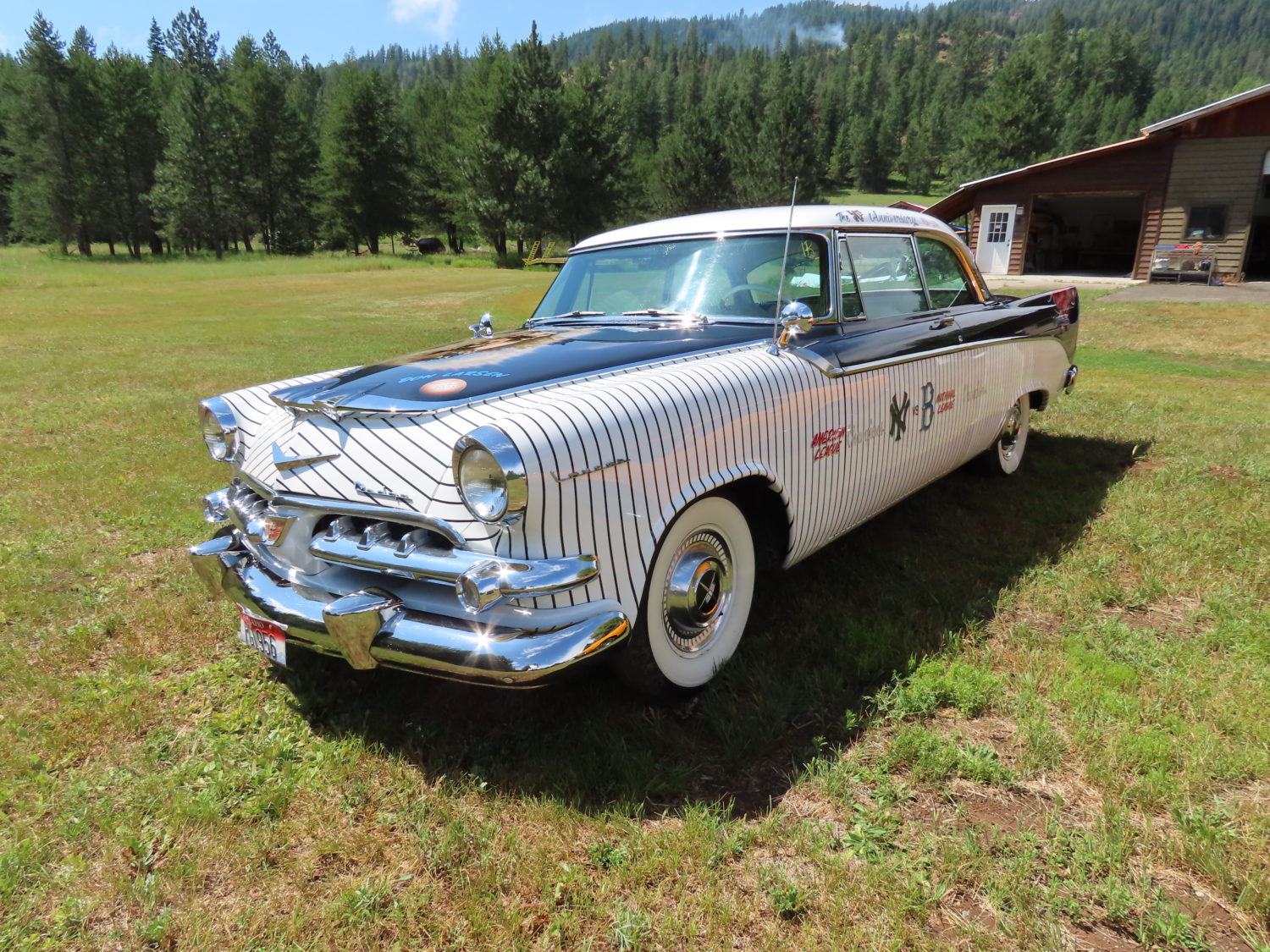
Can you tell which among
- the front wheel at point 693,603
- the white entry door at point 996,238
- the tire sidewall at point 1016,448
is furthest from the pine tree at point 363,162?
the front wheel at point 693,603

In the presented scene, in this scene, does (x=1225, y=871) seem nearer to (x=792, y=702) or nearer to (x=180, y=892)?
(x=792, y=702)

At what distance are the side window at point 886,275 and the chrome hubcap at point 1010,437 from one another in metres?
1.44

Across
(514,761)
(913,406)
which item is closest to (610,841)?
(514,761)

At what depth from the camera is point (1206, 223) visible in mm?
18828

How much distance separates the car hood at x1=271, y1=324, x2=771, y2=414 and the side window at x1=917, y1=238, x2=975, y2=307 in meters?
1.48

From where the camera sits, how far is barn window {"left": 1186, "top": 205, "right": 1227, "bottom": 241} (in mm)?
18578

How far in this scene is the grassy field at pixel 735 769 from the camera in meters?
1.94

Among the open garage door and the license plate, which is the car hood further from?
the open garage door

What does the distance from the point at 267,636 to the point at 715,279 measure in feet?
7.53

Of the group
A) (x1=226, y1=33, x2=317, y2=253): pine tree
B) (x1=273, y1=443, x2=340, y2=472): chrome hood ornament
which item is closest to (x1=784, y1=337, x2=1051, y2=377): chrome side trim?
(x1=273, y1=443, x2=340, y2=472): chrome hood ornament

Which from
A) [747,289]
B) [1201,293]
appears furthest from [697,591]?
[1201,293]

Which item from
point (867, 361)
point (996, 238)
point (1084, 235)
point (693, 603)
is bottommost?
point (693, 603)

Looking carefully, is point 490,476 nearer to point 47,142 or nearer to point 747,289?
point 747,289

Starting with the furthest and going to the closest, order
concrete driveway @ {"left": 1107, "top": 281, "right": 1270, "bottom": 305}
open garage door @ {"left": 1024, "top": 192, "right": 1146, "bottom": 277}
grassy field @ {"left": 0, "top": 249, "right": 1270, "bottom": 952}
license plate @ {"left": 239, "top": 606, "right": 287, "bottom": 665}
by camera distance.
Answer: open garage door @ {"left": 1024, "top": 192, "right": 1146, "bottom": 277} < concrete driveway @ {"left": 1107, "top": 281, "right": 1270, "bottom": 305} < license plate @ {"left": 239, "top": 606, "right": 287, "bottom": 665} < grassy field @ {"left": 0, "top": 249, "right": 1270, "bottom": 952}
